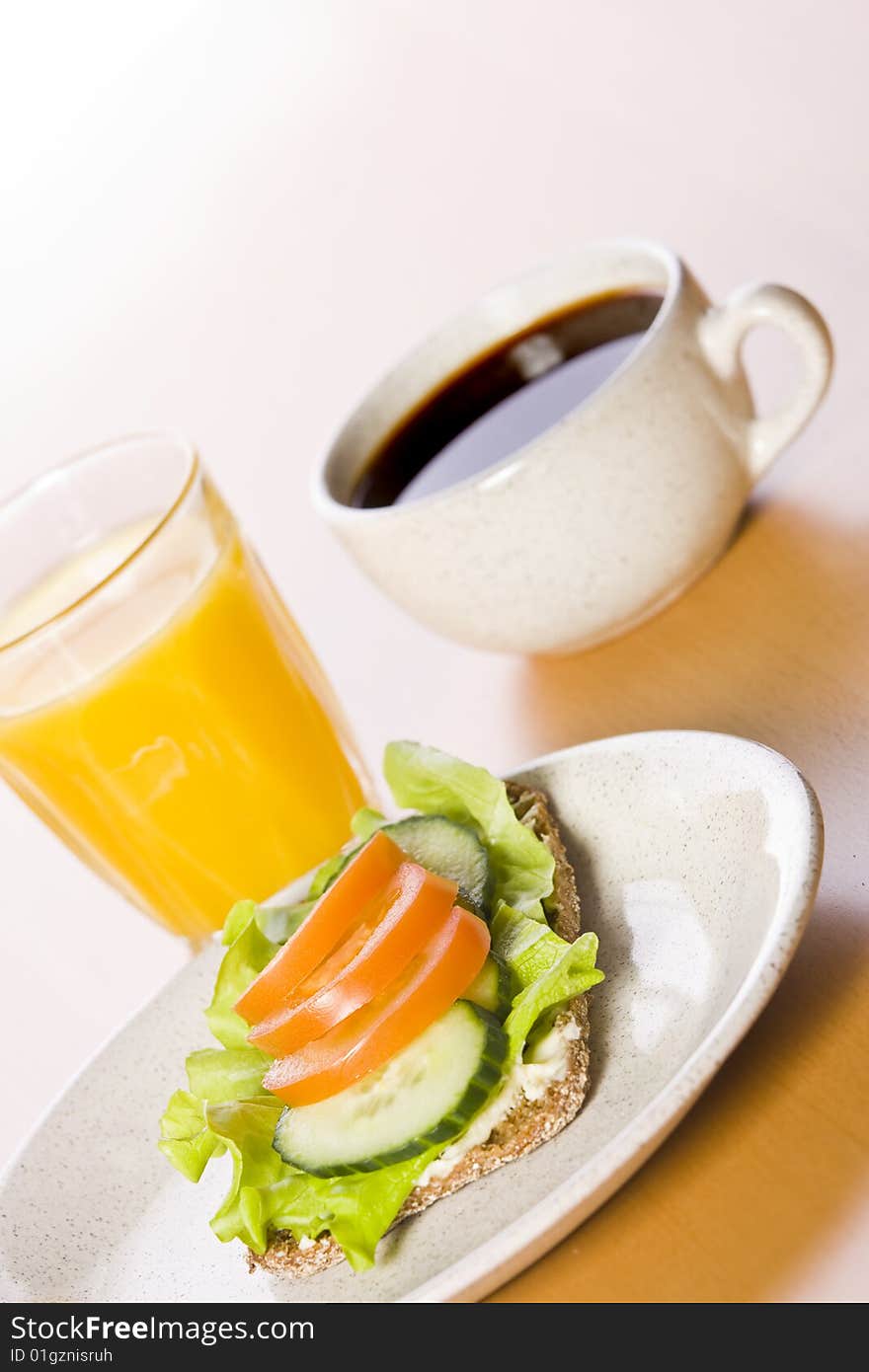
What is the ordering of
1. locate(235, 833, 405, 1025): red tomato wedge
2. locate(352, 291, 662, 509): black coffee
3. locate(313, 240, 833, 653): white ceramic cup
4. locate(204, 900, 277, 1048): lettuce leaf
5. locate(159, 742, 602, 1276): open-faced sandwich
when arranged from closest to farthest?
locate(159, 742, 602, 1276): open-faced sandwich
locate(235, 833, 405, 1025): red tomato wedge
locate(204, 900, 277, 1048): lettuce leaf
locate(313, 240, 833, 653): white ceramic cup
locate(352, 291, 662, 509): black coffee

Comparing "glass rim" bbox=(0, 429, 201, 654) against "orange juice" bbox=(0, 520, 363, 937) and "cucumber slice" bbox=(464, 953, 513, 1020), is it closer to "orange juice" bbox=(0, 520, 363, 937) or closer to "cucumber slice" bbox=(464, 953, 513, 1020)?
"orange juice" bbox=(0, 520, 363, 937)

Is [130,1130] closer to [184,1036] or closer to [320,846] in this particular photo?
[184,1036]

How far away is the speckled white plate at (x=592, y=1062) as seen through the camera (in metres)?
0.92

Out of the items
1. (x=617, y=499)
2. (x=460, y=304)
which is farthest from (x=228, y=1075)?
(x=460, y=304)

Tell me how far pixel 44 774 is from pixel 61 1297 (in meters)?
0.51

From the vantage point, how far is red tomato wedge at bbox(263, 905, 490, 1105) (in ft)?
3.39

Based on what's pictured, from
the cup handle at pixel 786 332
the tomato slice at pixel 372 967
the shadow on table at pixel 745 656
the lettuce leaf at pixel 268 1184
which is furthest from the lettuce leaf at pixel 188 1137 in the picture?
the cup handle at pixel 786 332

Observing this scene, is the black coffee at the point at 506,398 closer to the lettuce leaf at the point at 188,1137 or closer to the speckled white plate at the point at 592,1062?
the speckled white plate at the point at 592,1062

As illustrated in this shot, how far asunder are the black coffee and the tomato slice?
0.59 meters

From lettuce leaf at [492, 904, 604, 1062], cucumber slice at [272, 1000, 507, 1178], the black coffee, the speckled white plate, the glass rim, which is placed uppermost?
the glass rim

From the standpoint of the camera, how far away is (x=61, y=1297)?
1158 mm

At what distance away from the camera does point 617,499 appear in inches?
55.4

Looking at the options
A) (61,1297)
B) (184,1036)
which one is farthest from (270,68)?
(61,1297)

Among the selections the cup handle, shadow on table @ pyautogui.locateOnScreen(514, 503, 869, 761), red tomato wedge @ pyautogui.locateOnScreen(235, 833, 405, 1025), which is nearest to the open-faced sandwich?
red tomato wedge @ pyautogui.locateOnScreen(235, 833, 405, 1025)
